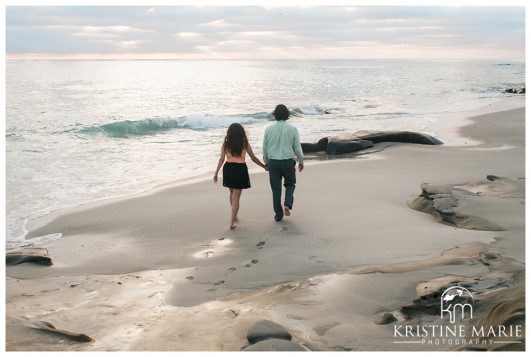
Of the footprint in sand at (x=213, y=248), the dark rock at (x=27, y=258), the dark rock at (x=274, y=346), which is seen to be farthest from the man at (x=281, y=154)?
the dark rock at (x=274, y=346)

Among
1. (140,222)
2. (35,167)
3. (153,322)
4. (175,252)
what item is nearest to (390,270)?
(153,322)

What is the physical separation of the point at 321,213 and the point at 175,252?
95.3 inches

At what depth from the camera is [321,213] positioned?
28.6 ft

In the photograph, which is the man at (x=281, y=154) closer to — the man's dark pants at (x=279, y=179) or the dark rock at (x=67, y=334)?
the man's dark pants at (x=279, y=179)

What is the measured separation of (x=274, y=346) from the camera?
3986mm

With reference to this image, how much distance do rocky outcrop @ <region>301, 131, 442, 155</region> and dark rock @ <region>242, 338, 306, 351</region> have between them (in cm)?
1161

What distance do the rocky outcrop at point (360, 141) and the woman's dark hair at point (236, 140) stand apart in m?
7.45

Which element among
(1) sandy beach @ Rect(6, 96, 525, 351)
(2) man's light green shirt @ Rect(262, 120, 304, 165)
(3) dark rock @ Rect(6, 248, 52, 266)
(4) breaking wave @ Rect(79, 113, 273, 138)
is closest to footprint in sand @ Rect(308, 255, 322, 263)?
(1) sandy beach @ Rect(6, 96, 525, 351)

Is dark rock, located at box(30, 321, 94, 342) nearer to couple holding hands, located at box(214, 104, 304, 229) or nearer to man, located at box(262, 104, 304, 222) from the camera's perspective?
couple holding hands, located at box(214, 104, 304, 229)

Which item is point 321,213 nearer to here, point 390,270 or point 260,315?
point 390,270

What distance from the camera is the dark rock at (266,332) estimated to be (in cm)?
422

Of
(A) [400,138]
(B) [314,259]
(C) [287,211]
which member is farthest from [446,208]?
(A) [400,138]

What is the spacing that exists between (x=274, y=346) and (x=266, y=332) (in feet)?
0.91

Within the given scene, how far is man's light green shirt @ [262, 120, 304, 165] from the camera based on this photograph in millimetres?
8281
